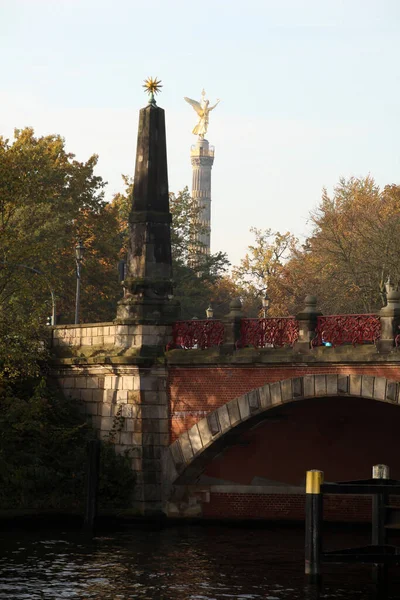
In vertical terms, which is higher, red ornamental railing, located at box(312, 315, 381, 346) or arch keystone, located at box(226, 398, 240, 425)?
red ornamental railing, located at box(312, 315, 381, 346)

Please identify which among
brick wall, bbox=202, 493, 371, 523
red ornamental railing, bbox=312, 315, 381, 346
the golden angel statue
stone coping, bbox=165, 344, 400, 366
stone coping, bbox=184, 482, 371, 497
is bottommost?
brick wall, bbox=202, 493, 371, 523

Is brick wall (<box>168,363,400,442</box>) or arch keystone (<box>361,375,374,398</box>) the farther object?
brick wall (<box>168,363,400,442</box>)

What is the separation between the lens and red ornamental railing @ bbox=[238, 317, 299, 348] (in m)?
32.9

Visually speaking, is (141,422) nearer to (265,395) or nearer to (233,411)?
(233,411)

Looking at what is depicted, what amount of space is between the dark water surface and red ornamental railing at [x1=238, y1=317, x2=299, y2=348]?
17.9 ft

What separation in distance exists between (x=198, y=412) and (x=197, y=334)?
2300 mm

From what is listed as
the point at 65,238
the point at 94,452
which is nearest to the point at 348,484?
the point at 94,452

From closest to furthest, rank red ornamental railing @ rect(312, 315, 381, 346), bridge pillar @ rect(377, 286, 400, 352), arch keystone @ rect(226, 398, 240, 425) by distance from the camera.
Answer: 1. bridge pillar @ rect(377, 286, 400, 352)
2. red ornamental railing @ rect(312, 315, 381, 346)
3. arch keystone @ rect(226, 398, 240, 425)

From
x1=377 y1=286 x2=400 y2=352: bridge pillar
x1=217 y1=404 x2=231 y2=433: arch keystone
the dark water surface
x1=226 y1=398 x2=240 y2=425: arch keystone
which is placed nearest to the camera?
the dark water surface

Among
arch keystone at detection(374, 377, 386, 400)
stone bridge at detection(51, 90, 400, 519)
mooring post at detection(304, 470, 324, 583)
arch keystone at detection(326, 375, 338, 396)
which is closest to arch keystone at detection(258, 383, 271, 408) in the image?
stone bridge at detection(51, 90, 400, 519)

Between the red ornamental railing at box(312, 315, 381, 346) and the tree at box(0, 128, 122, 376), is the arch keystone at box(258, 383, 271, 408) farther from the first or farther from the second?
the tree at box(0, 128, 122, 376)

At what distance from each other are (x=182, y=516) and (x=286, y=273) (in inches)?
1599

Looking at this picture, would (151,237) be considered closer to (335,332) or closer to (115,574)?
(335,332)

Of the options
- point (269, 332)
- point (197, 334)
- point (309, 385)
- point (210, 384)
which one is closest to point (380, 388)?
point (309, 385)
